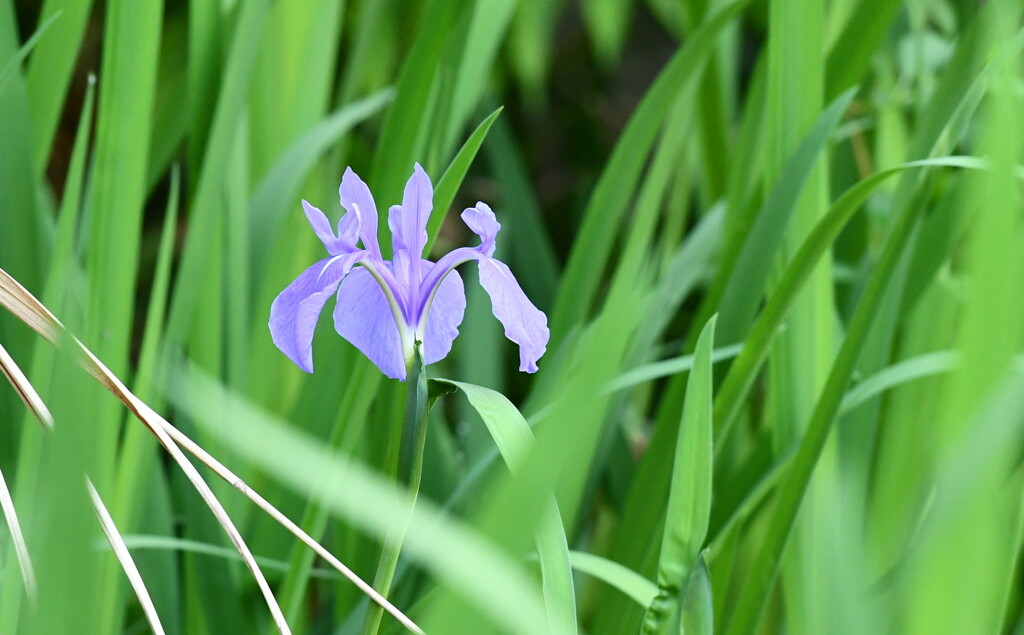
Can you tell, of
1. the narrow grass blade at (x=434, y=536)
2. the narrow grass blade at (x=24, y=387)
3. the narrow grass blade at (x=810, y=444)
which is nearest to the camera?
the narrow grass blade at (x=434, y=536)

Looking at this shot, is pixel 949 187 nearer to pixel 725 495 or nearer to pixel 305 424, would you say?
pixel 725 495

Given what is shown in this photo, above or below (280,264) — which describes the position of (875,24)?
above

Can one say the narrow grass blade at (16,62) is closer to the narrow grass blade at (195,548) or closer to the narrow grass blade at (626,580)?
the narrow grass blade at (195,548)

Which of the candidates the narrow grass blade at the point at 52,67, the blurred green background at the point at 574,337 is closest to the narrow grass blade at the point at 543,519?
the blurred green background at the point at 574,337

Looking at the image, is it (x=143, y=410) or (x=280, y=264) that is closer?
(x=143, y=410)

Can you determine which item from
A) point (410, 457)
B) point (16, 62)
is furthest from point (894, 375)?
point (16, 62)

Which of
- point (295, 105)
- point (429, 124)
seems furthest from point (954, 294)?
point (295, 105)
